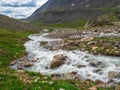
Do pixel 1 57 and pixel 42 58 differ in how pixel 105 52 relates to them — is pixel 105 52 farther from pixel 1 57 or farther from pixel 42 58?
pixel 1 57

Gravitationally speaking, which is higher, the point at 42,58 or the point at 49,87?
the point at 49,87

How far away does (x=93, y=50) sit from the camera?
158 ft

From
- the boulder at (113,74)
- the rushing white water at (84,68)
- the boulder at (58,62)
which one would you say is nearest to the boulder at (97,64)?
the rushing white water at (84,68)

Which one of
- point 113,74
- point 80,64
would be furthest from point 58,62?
point 113,74

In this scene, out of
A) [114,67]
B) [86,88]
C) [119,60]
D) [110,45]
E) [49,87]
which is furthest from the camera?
[110,45]

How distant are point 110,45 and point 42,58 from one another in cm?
1199

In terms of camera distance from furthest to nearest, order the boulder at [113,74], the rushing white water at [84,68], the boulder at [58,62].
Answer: the boulder at [58,62] < the rushing white water at [84,68] < the boulder at [113,74]

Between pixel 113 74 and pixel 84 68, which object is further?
pixel 84 68

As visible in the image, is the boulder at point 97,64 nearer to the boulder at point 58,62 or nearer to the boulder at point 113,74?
the boulder at point 113,74

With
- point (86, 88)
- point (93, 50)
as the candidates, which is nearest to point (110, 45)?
point (93, 50)

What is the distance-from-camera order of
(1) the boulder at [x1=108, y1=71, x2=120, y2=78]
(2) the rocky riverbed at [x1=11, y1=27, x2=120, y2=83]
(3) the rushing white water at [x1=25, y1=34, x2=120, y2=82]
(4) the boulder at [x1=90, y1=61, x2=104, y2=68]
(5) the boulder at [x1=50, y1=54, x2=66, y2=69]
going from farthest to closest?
(5) the boulder at [x1=50, y1=54, x2=66, y2=69] → (4) the boulder at [x1=90, y1=61, x2=104, y2=68] → (3) the rushing white water at [x1=25, y1=34, x2=120, y2=82] → (2) the rocky riverbed at [x1=11, y1=27, x2=120, y2=83] → (1) the boulder at [x1=108, y1=71, x2=120, y2=78]

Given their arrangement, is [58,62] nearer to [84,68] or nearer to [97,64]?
[84,68]

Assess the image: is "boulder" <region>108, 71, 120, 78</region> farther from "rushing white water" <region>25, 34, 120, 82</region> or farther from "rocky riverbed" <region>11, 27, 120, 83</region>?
"rushing white water" <region>25, 34, 120, 82</region>

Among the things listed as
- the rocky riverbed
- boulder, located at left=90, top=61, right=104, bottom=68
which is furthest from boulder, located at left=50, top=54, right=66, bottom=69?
boulder, located at left=90, top=61, right=104, bottom=68
